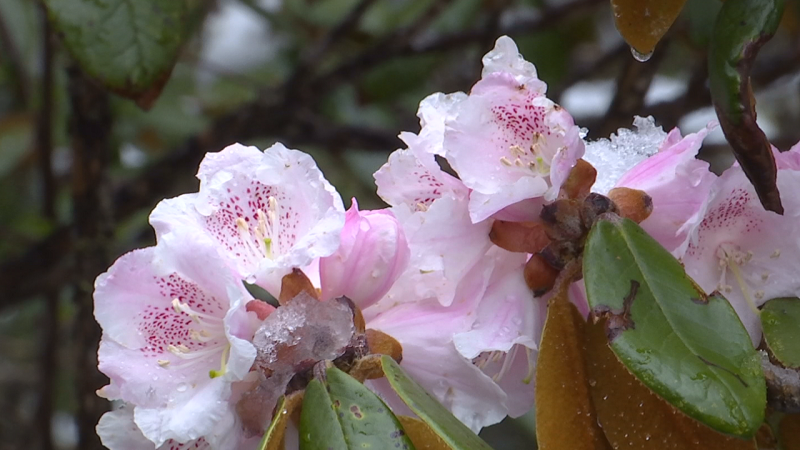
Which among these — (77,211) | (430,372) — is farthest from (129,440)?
(77,211)

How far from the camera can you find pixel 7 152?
1746mm

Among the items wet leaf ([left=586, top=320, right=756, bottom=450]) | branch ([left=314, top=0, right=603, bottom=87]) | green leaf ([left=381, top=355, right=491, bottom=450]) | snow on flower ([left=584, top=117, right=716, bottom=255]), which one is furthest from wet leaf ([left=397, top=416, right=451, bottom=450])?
branch ([left=314, top=0, right=603, bottom=87])

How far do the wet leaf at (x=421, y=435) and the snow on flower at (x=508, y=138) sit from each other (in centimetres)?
14

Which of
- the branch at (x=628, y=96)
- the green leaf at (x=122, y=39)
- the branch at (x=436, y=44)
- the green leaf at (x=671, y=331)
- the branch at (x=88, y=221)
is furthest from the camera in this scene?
the branch at (x=436, y=44)

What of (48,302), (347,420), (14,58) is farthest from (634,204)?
(14,58)

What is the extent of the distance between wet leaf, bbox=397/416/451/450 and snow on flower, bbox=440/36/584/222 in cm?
14

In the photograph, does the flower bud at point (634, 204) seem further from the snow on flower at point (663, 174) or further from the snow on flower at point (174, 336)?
the snow on flower at point (174, 336)

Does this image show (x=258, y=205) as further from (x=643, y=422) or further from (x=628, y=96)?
(x=628, y=96)

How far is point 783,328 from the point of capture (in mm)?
617

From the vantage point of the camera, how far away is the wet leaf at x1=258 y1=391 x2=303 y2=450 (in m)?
0.53

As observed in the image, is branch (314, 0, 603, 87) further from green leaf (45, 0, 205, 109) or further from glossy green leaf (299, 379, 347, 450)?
glossy green leaf (299, 379, 347, 450)

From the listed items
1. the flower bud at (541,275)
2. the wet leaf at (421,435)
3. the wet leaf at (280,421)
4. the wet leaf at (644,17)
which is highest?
the wet leaf at (644,17)

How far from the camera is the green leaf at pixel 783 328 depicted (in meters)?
0.59

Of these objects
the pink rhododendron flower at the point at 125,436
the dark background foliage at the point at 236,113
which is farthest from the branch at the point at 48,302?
the pink rhododendron flower at the point at 125,436
